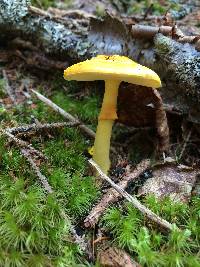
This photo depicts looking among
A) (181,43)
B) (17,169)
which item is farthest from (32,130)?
(181,43)

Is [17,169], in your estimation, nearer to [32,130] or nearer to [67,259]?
[32,130]

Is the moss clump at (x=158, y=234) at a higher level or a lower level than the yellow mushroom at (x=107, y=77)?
lower

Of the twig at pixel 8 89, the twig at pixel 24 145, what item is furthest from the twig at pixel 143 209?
the twig at pixel 8 89

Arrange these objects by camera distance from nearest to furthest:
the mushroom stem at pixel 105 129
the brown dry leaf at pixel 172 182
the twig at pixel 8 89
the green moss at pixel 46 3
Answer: the brown dry leaf at pixel 172 182 → the mushroom stem at pixel 105 129 → the twig at pixel 8 89 → the green moss at pixel 46 3

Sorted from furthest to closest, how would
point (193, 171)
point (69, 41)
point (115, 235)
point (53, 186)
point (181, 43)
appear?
point (69, 41)
point (181, 43)
point (193, 171)
point (53, 186)
point (115, 235)

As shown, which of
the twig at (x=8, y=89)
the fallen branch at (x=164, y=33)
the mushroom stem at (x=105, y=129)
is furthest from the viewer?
the twig at (x=8, y=89)

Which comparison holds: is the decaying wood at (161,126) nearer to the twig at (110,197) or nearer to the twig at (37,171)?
the twig at (110,197)

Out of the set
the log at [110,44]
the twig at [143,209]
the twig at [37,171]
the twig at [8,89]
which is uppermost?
the log at [110,44]
